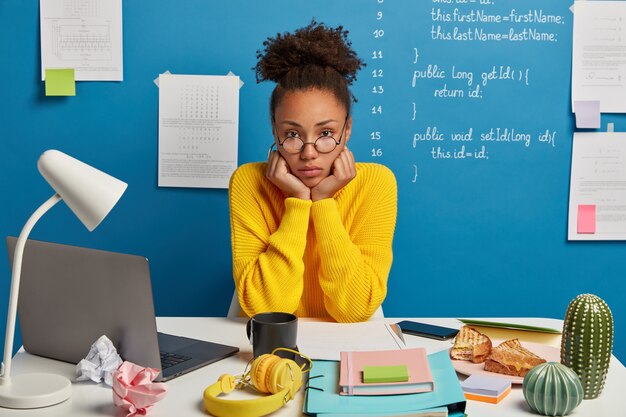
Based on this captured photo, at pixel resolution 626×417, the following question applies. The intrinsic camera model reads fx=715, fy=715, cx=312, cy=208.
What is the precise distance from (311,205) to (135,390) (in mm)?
888

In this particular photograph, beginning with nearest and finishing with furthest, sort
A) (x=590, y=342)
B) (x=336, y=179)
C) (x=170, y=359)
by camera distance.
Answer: (x=590, y=342) < (x=170, y=359) < (x=336, y=179)

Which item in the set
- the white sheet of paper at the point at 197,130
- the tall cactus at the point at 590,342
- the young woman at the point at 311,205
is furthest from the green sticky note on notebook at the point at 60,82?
the tall cactus at the point at 590,342

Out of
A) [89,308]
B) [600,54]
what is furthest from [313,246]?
[600,54]

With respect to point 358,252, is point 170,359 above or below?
below

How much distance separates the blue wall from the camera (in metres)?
2.51

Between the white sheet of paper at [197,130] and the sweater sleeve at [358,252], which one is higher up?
the white sheet of paper at [197,130]

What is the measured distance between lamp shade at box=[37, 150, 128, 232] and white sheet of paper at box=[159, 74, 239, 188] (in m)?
1.43

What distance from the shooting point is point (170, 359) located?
1.31 m

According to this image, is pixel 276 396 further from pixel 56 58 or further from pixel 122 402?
pixel 56 58

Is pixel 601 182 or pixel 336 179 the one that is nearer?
pixel 336 179

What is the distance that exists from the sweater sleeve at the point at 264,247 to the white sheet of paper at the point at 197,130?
62 cm

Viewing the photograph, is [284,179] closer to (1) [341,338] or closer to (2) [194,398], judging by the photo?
(1) [341,338]

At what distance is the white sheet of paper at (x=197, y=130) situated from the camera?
2.52 m

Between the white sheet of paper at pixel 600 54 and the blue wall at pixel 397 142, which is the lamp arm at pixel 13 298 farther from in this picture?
the white sheet of paper at pixel 600 54
